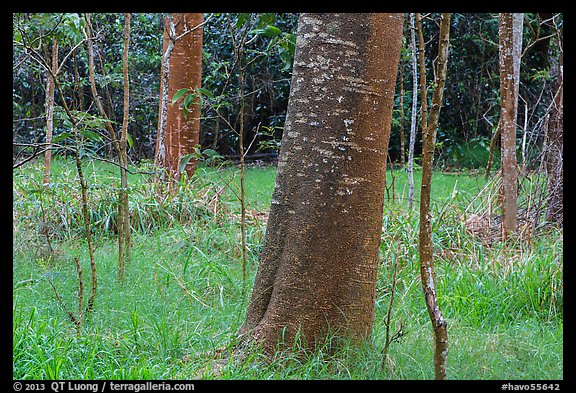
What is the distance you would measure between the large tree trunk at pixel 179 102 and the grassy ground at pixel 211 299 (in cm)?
91

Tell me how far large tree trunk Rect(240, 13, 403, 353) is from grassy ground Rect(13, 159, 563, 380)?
230 millimetres

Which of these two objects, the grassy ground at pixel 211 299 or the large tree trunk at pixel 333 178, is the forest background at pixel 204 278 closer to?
the grassy ground at pixel 211 299

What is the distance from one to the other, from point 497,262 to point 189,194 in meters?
3.36

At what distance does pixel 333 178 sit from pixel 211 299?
1.76 metres

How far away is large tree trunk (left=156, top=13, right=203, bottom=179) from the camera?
7535mm

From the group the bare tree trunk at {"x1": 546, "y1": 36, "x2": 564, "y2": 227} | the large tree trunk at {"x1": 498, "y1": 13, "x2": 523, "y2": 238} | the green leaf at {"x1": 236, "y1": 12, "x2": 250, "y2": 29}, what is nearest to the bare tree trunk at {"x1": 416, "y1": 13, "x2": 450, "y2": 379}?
the green leaf at {"x1": 236, "y1": 12, "x2": 250, "y2": 29}

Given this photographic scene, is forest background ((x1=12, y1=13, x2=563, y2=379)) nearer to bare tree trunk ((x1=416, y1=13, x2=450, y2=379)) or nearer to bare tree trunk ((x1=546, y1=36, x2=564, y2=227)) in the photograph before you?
bare tree trunk ((x1=546, y1=36, x2=564, y2=227))

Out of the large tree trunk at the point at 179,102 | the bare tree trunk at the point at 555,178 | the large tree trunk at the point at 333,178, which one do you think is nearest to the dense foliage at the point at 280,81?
the large tree trunk at the point at 179,102

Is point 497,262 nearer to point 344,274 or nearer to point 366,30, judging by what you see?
point 344,274

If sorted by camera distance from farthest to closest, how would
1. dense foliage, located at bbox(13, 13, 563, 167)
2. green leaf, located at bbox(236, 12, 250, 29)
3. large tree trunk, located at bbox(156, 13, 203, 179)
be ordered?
dense foliage, located at bbox(13, 13, 563, 167) < large tree trunk, located at bbox(156, 13, 203, 179) < green leaf, located at bbox(236, 12, 250, 29)

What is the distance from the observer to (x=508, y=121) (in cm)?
566

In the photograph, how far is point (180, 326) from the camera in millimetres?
3590

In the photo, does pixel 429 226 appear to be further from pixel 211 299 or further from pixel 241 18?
pixel 211 299
